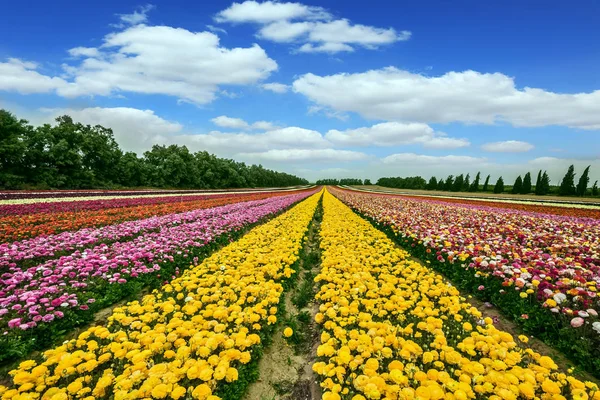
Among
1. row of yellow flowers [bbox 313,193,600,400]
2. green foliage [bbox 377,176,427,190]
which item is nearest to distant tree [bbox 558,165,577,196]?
green foliage [bbox 377,176,427,190]

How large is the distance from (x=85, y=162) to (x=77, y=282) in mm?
52937

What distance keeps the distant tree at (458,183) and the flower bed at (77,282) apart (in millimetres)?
86586

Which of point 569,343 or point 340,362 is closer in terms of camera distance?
point 340,362

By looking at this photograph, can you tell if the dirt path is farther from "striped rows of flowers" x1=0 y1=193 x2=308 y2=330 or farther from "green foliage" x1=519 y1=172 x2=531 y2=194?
"green foliage" x1=519 y1=172 x2=531 y2=194

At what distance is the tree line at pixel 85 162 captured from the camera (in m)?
36.3

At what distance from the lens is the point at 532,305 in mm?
5234

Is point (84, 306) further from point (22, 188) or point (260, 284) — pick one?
point (22, 188)

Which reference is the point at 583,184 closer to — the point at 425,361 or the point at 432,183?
the point at 432,183

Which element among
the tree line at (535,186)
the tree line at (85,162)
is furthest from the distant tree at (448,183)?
the tree line at (85,162)

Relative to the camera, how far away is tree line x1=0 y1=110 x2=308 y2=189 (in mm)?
36312

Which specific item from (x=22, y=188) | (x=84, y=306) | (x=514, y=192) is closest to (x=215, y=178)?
(x=22, y=188)

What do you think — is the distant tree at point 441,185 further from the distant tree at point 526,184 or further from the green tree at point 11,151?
the green tree at point 11,151

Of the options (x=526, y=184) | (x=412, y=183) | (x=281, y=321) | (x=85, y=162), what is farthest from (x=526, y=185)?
(x=85, y=162)

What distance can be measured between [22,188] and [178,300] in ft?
138
